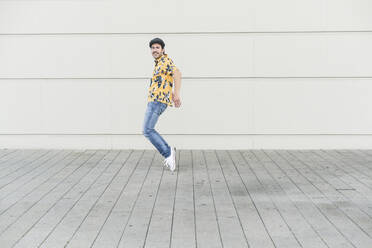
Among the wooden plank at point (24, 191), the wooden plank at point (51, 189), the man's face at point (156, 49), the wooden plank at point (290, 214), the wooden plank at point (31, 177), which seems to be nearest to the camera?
the wooden plank at point (290, 214)

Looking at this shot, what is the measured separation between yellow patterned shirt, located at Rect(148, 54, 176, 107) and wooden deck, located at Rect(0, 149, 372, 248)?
1.12 m

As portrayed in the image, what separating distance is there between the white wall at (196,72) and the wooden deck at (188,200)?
2.25 ft

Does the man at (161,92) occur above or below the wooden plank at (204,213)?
above

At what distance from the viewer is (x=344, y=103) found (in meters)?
10.0

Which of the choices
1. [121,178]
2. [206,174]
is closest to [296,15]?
[206,174]

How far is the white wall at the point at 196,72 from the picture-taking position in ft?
32.7

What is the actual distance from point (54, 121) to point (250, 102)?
3.69m

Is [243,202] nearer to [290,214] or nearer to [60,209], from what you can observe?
[290,214]

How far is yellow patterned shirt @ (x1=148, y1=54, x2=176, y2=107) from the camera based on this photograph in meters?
7.96

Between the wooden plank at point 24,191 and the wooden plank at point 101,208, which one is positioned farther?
the wooden plank at point 24,191

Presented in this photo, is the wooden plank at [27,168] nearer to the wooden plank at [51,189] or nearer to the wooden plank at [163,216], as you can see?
the wooden plank at [51,189]

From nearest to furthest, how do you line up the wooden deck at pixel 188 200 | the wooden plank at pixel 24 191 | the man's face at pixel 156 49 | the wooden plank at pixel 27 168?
1. the wooden deck at pixel 188 200
2. the wooden plank at pixel 24 191
3. the wooden plank at pixel 27 168
4. the man's face at pixel 156 49

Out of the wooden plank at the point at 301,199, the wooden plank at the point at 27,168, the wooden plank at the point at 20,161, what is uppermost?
the wooden plank at the point at 20,161

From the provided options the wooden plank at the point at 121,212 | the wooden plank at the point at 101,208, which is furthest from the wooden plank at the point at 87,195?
the wooden plank at the point at 121,212
